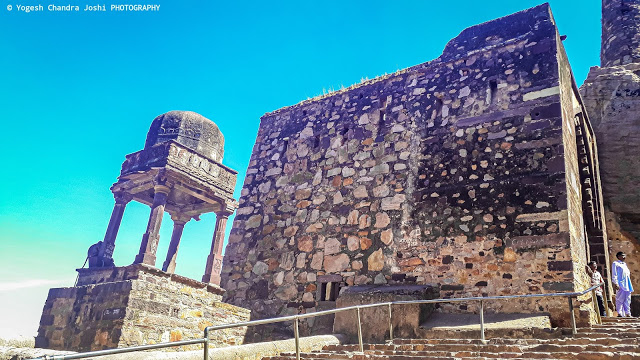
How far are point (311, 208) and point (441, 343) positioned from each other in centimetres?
452

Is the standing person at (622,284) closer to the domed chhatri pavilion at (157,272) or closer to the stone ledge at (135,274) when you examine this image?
the domed chhatri pavilion at (157,272)

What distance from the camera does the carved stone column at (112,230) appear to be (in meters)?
13.5

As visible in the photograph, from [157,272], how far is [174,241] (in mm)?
6792

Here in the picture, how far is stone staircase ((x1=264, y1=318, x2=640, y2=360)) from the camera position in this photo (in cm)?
396

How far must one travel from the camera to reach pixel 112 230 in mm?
14539

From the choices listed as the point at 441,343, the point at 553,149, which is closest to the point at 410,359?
the point at 441,343

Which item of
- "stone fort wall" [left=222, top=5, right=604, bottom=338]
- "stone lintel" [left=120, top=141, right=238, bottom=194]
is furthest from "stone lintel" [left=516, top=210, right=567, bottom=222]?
"stone lintel" [left=120, top=141, right=238, bottom=194]

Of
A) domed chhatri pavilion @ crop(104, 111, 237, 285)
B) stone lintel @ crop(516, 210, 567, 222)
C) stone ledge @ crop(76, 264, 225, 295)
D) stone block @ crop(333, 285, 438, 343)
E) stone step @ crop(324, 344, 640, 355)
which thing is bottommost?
stone step @ crop(324, 344, 640, 355)

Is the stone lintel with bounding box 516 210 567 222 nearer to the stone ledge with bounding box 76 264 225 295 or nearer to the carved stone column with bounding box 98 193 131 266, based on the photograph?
the stone ledge with bounding box 76 264 225 295

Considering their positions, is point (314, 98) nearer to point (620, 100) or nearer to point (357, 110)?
point (357, 110)

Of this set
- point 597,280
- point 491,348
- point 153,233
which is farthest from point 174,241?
point 491,348

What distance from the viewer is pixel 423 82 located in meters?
8.80

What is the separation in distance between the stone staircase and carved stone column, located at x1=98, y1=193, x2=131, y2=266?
34.2ft

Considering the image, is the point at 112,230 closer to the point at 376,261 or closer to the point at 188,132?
the point at 188,132
